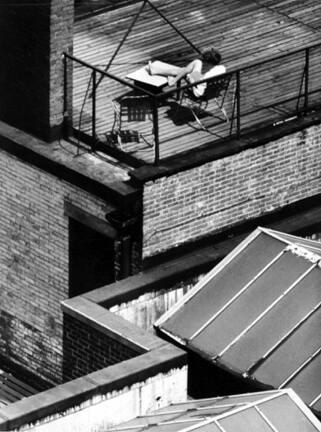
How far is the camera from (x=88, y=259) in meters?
27.8

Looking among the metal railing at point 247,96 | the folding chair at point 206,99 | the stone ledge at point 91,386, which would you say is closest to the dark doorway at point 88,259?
the metal railing at point 247,96

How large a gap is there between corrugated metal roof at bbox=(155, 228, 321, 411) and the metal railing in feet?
6.28

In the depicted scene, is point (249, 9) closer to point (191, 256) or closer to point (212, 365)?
point (191, 256)

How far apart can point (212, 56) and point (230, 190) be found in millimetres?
2536

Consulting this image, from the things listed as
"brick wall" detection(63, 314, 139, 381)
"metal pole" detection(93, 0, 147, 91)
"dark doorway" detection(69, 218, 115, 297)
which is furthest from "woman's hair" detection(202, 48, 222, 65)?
"brick wall" detection(63, 314, 139, 381)

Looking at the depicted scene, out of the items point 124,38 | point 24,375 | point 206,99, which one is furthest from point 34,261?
point 124,38

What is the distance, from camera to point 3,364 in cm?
2939

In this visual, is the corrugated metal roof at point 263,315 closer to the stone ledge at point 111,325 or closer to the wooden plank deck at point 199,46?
the stone ledge at point 111,325

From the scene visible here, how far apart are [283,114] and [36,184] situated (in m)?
3.58

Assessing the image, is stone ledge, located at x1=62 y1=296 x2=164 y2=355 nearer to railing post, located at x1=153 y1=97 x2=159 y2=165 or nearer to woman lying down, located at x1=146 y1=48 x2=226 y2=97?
railing post, located at x1=153 y1=97 x2=159 y2=165

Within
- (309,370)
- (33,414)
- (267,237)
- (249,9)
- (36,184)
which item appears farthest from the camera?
(249,9)

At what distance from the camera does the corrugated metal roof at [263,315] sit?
2431cm

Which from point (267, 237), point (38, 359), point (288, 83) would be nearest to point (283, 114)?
point (288, 83)

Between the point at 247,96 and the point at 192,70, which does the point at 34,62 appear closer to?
the point at 192,70
